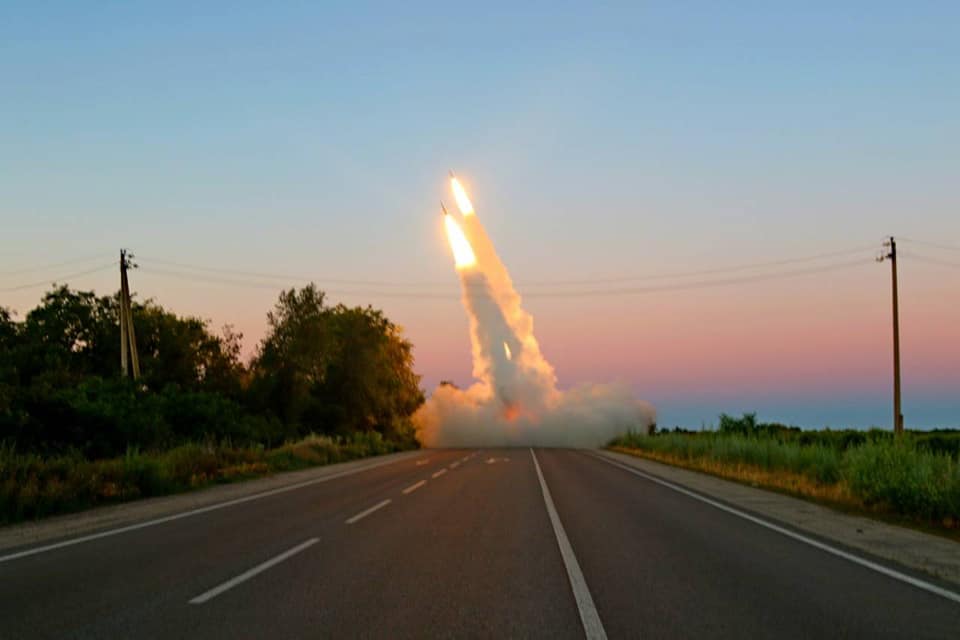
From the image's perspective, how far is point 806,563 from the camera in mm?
9633

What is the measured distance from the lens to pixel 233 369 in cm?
6122

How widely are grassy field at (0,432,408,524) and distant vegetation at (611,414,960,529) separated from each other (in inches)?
584

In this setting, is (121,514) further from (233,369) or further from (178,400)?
(233,369)

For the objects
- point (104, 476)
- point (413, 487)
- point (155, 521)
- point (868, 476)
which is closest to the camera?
point (155, 521)

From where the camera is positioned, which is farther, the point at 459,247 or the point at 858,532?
the point at 459,247

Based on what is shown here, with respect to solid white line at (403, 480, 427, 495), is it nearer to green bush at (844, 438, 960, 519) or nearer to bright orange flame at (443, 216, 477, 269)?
green bush at (844, 438, 960, 519)

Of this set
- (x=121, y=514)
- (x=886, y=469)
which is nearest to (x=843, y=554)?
(x=886, y=469)

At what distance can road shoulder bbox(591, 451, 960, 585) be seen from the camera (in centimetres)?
983

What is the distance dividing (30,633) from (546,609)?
398cm

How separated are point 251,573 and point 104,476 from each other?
10.5 m

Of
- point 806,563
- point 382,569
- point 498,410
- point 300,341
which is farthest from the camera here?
point 498,410

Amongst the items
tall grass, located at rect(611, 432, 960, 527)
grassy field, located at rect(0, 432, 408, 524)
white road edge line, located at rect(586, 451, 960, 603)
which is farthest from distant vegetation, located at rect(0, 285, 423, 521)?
tall grass, located at rect(611, 432, 960, 527)

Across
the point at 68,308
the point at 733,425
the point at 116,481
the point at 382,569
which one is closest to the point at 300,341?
the point at 68,308

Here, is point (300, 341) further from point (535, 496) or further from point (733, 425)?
point (535, 496)
